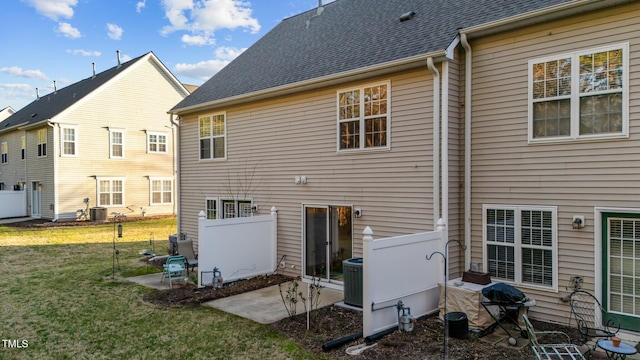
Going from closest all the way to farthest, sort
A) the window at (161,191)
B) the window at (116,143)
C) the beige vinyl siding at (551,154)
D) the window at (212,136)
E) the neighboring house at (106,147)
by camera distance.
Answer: the beige vinyl siding at (551,154) → the window at (212,136) → the neighboring house at (106,147) → the window at (116,143) → the window at (161,191)

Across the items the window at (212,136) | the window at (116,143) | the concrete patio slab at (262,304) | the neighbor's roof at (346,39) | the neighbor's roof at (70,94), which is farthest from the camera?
the window at (116,143)

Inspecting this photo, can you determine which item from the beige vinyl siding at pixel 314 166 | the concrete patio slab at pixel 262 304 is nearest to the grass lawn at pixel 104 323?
the concrete patio slab at pixel 262 304

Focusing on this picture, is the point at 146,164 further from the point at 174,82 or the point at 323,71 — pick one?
the point at 323,71

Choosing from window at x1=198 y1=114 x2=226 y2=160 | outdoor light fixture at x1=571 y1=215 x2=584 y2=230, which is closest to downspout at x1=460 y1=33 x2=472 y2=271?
outdoor light fixture at x1=571 y1=215 x2=584 y2=230

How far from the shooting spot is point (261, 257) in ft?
33.9

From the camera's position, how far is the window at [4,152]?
28672mm

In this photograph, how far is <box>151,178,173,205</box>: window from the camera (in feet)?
82.7

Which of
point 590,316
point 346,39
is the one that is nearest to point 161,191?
point 346,39

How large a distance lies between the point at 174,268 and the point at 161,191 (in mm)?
17371

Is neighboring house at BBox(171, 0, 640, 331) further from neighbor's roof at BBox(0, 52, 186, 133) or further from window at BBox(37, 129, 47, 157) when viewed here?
window at BBox(37, 129, 47, 157)

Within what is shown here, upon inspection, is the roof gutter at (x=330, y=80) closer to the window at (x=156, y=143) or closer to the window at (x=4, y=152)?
the window at (x=156, y=143)

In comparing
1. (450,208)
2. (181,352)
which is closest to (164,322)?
(181,352)

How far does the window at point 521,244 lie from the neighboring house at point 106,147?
21251 mm

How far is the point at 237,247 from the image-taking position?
9.80m
